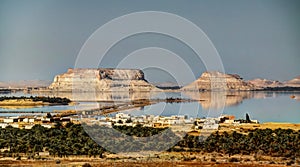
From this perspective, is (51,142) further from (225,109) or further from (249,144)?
(225,109)

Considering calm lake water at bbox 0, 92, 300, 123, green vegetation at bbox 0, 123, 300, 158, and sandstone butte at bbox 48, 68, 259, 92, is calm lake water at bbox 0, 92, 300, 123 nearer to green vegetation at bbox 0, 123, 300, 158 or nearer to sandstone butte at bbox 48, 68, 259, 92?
green vegetation at bbox 0, 123, 300, 158

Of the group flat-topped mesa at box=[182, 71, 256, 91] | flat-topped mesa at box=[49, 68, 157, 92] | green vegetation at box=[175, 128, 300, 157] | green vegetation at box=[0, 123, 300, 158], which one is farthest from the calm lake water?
flat-topped mesa at box=[49, 68, 157, 92]

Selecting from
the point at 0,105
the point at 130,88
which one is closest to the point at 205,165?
the point at 0,105

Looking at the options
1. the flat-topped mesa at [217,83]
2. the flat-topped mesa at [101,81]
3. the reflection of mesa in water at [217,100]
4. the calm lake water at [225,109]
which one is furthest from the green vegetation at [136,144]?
the flat-topped mesa at [101,81]

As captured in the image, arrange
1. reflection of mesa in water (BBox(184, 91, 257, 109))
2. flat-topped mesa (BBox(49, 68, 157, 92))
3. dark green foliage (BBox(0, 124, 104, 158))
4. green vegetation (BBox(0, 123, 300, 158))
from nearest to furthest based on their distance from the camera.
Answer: dark green foliage (BBox(0, 124, 104, 158)), green vegetation (BBox(0, 123, 300, 158)), reflection of mesa in water (BBox(184, 91, 257, 109)), flat-topped mesa (BBox(49, 68, 157, 92))

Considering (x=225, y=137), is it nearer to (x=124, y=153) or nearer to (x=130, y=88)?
(x=124, y=153)

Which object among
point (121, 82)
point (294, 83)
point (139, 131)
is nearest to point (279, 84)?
point (294, 83)

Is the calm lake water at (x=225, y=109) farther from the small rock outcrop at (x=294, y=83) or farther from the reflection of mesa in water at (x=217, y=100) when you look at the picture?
the small rock outcrop at (x=294, y=83)
